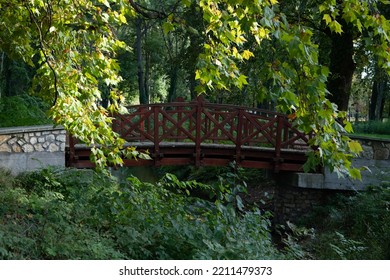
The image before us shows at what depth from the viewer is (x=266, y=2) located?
337 cm

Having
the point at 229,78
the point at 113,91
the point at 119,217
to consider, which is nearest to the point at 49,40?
the point at 113,91

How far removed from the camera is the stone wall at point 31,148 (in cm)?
998

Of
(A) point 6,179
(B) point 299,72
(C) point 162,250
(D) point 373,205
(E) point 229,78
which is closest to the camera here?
(B) point 299,72

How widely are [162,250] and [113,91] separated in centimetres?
212

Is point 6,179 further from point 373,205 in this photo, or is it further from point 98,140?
point 373,205

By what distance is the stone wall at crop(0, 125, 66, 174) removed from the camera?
32.7 feet

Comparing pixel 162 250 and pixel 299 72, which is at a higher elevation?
pixel 299 72

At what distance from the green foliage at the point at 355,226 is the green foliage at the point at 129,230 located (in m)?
2.25

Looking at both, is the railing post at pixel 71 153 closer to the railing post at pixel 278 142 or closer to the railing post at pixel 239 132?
the railing post at pixel 239 132

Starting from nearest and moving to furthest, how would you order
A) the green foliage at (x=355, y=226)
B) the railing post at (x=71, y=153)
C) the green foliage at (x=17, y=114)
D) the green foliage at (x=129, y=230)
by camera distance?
1. the green foliage at (x=129, y=230)
2. the green foliage at (x=355, y=226)
3. the railing post at (x=71, y=153)
4. the green foliage at (x=17, y=114)

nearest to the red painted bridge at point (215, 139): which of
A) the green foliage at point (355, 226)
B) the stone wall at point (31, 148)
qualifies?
the green foliage at point (355, 226)

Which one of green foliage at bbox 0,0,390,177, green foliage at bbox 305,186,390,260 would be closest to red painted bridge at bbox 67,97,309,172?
green foliage at bbox 305,186,390,260

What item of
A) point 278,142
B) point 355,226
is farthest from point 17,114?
point 355,226


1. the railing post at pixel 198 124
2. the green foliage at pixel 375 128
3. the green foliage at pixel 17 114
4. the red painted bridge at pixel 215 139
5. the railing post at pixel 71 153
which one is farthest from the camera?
the green foliage at pixel 375 128
